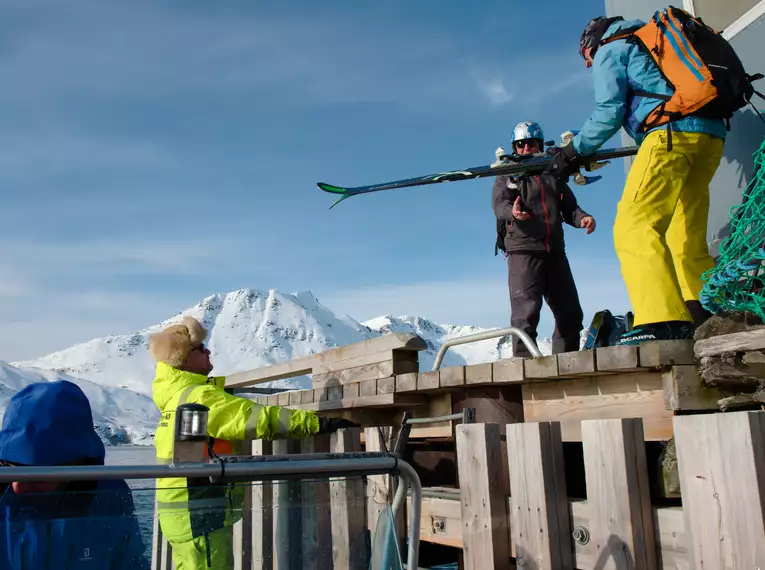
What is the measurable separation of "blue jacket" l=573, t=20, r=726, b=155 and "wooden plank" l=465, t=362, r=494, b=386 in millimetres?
1429

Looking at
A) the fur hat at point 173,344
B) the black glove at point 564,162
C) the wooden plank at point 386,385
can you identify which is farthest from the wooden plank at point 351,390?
the black glove at point 564,162

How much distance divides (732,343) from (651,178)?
1.32 m

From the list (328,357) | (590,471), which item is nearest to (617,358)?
(590,471)

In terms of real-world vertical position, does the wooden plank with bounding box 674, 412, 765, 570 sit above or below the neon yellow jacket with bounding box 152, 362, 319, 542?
below

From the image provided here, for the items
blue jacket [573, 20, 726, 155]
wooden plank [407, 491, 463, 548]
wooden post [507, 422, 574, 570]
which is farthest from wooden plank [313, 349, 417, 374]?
blue jacket [573, 20, 726, 155]

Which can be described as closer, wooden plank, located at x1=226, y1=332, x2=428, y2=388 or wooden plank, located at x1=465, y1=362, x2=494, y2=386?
wooden plank, located at x1=465, y1=362, x2=494, y2=386

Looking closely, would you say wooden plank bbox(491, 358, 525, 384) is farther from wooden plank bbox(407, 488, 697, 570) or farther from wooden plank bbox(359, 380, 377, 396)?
wooden plank bbox(359, 380, 377, 396)

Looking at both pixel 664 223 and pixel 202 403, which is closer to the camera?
pixel 202 403

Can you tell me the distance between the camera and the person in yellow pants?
3.47 meters

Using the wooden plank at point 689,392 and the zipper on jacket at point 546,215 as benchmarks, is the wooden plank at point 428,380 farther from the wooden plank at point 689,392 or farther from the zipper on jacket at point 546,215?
the zipper on jacket at point 546,215

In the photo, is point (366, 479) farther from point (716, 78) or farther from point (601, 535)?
point (716, 78)

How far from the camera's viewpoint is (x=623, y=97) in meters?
4.07

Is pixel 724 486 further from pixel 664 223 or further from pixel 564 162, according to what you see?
pixel 564 162

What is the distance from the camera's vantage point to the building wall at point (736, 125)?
5473 mm
